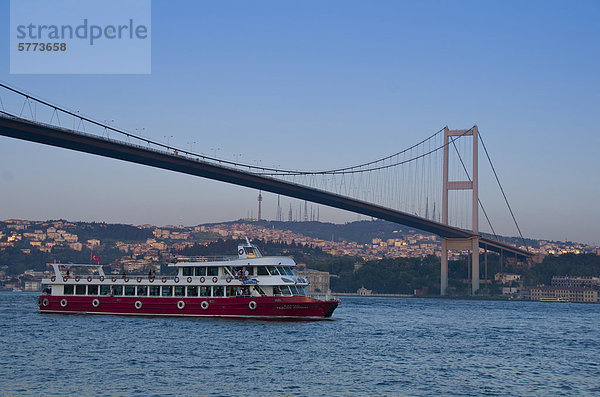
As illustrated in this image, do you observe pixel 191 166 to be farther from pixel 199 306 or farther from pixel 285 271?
pixel 285 271

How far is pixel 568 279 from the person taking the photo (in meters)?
124

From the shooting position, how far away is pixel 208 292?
39.3 m

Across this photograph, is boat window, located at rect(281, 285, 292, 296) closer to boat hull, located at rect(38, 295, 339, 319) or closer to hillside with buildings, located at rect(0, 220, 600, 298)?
boat hull, located at rect(38, 295, 339, 319)

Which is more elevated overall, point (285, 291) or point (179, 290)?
point (285, 291)

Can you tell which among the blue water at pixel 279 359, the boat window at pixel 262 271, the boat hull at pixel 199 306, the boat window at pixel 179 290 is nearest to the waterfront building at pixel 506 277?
the blue water at pixel 279 359

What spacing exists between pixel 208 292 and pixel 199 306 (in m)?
0.83

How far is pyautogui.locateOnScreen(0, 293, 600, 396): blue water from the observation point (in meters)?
20.6

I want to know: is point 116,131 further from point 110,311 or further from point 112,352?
point 112,352

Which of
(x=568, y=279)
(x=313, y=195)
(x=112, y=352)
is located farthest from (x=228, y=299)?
(x=568, y=279)

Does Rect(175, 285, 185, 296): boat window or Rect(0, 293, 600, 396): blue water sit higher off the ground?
Rect(175, 285, 185, 296): boat window

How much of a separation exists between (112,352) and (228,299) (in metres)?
12.3

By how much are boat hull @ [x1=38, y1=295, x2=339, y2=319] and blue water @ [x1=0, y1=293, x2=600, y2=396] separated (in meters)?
0.60

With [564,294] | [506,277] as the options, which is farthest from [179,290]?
[564,294]

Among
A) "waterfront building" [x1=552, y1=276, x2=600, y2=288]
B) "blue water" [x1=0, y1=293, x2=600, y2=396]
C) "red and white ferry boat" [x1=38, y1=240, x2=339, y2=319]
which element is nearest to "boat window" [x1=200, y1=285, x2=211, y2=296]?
"red and white ferry boat" [x1=38, y1=240, x2=339, y2=319]
